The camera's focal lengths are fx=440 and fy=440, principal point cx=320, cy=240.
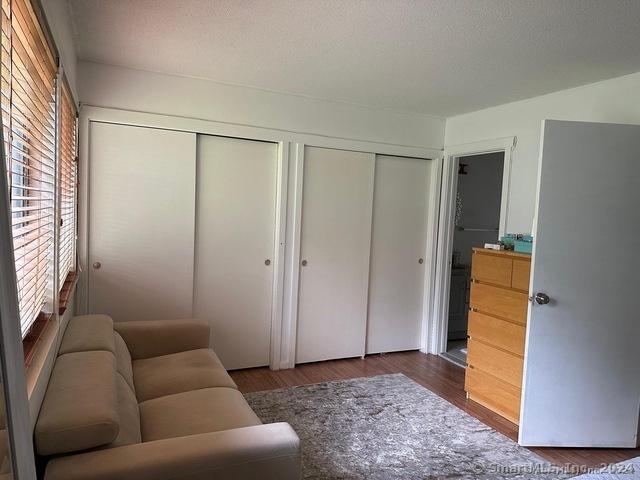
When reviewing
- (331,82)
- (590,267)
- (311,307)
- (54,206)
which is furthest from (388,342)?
(54,206)

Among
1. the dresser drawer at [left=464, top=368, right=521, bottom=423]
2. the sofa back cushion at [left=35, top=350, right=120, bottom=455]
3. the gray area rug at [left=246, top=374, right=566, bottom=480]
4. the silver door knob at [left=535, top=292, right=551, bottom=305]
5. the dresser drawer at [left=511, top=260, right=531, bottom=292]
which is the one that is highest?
the dresser drawer at [left=511, top=260, right=531, bottom=292]

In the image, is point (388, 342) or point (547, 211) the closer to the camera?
point (547, 211)

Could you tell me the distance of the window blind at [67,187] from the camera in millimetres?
2264

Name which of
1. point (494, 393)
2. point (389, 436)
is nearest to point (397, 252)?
point (494, 393)

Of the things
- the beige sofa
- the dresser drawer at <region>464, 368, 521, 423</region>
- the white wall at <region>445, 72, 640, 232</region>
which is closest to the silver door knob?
the dresser drawer at <region>464, 368, 521, 423</region>

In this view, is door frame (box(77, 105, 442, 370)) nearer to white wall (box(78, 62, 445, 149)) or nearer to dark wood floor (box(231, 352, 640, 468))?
white wall (box(78, 62, 445, 149))

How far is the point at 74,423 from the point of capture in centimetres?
137

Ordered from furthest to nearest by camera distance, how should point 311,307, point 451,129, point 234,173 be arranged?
1. point 451,129
2. point 311,307
3. point 234,173

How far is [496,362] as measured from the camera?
9.79 ft

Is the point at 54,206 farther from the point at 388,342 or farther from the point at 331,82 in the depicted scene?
the point at 388,342

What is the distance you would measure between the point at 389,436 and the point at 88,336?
5.74 feet

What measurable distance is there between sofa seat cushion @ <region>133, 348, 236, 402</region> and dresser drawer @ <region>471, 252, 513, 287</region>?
1.85 meters

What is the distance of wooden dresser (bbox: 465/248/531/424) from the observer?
9.25ft

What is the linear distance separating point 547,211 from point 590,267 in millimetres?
417
